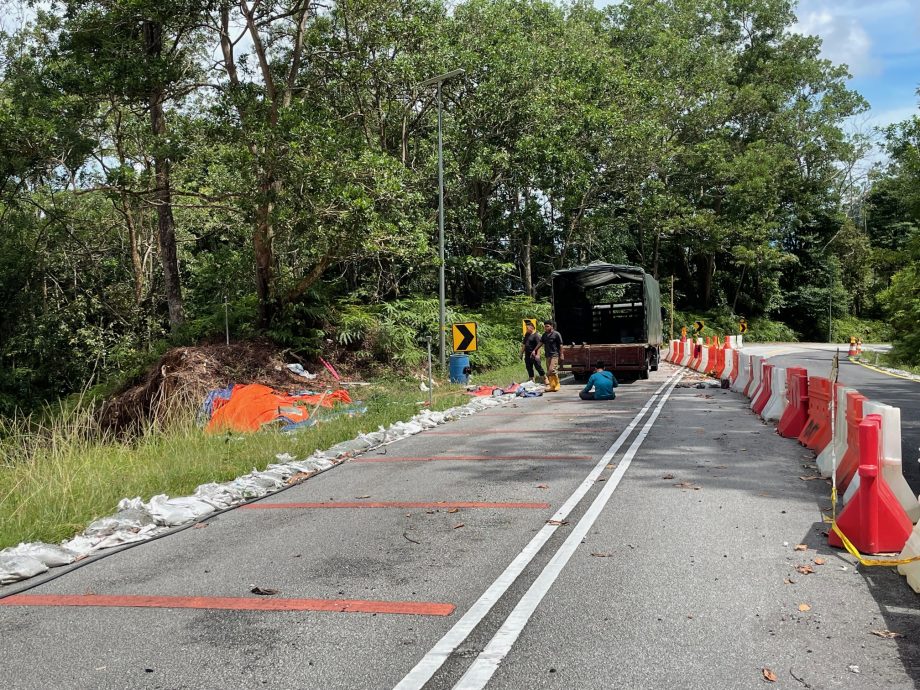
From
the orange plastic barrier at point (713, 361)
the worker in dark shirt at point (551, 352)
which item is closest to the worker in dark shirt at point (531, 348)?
the worker in dark shirt at point (551, 352)

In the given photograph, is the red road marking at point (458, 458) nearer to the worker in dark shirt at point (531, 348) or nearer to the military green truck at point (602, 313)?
the worker in dark shirt at point (531, 348)

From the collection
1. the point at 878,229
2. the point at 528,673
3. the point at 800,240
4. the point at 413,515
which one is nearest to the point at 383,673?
the point at 528,673

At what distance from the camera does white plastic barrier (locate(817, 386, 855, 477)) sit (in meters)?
8.27

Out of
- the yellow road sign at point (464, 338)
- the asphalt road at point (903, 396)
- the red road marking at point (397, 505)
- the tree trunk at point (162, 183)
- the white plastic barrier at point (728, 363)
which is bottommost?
the asphalt road at point (903, 396)

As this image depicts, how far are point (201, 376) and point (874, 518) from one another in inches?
694

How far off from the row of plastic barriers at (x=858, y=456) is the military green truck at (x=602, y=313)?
10603 mm

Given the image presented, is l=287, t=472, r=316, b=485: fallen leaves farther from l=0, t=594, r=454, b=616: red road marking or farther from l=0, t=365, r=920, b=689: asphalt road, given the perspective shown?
l=0, t=594, r=454, b=616: red road marking

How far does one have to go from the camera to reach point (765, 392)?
569 inches

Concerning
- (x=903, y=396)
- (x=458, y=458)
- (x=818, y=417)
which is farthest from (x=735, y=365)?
(x=458, y=458)

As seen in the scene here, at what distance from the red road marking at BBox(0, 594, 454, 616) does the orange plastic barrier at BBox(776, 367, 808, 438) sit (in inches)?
327

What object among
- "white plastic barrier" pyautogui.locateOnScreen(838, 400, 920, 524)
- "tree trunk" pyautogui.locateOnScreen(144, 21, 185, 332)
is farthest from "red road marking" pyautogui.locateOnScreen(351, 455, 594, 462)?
"tree trunk" pyautogui.locateOnScreen(144, 21, 185, 332)

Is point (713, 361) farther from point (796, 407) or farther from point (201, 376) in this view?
point (201, 376)

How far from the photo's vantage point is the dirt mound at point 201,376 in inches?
779

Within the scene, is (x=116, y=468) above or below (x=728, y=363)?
below
